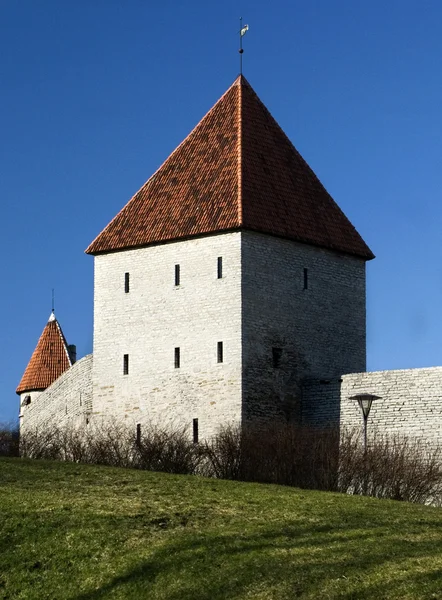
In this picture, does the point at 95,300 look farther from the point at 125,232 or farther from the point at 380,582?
the point at 380,582

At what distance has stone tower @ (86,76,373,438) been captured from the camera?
34.9m

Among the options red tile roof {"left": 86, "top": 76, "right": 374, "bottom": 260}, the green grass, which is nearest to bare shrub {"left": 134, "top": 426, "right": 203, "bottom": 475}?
the green grass

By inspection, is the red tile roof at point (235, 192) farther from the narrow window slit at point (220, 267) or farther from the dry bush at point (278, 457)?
the dry bush at point (278, 457)

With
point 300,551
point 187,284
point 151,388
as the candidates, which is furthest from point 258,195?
point 300,551

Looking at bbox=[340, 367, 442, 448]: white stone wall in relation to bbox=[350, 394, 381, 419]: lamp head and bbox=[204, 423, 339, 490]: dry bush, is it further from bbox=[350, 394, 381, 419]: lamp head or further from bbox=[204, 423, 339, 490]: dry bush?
bbox=[350, 394, 381, 419]: lamp head

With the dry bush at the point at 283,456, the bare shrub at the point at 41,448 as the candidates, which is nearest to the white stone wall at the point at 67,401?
the dry bush at the point at 283,456

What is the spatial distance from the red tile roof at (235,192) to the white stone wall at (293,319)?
1.66 feet

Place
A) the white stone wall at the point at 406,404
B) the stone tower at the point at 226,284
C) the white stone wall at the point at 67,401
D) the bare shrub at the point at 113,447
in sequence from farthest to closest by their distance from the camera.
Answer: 1. the white stone wall at the point at 67,401
2. the stone tower at the point at 226,284
3. the white stone wall at the point at 406,404
4. the bare shrub at the point at 113,447

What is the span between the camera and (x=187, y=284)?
3591cm

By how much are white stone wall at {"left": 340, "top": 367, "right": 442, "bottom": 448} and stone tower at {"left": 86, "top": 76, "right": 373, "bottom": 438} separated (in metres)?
2.29

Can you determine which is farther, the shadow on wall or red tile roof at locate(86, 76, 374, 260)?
red tile roof at locate(86, 76, 374, 260)

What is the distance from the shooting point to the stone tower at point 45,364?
158 feet

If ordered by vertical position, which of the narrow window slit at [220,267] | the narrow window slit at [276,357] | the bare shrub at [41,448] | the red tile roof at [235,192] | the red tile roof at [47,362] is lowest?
the bare shrub at [41,448]

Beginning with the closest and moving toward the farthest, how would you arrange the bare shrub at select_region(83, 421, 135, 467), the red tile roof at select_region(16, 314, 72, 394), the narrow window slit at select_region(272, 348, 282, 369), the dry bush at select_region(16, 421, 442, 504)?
the dry bush at select_region(16, 421, 442, 504) → the bare shrub at select_region(83, 421, 135, 467) → the narrow window slit at select_region(272, 348, 282, 369) → the red tile roof at select_region(16, 314, 72, 394)
